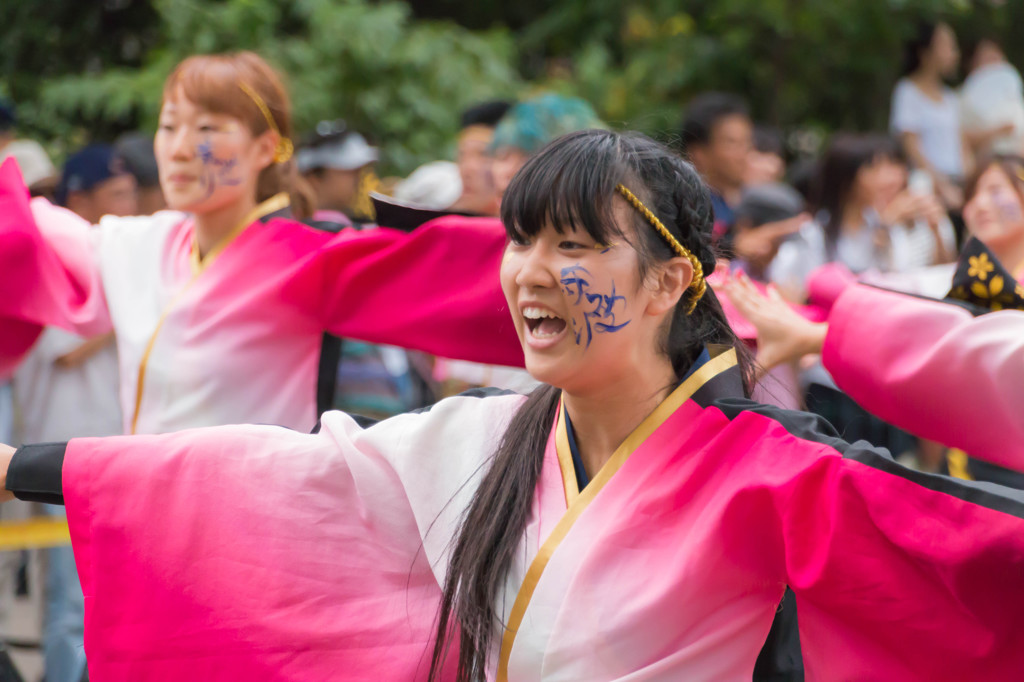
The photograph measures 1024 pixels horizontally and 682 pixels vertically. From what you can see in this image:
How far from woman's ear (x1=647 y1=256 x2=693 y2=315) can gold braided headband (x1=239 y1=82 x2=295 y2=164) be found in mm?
1588

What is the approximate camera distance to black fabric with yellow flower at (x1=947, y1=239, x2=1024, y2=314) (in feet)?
8.04

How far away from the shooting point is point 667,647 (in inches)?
71.2

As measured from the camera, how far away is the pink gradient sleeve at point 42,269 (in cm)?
288

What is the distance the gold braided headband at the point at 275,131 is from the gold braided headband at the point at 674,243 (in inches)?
61.6

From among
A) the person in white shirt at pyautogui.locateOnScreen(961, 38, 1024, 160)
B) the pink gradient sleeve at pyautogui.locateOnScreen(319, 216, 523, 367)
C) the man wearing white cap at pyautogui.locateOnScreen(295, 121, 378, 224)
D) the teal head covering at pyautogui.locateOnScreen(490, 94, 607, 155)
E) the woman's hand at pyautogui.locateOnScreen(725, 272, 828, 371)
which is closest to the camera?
the woman's hand at pyautogui.locateOnScreen(725, 272, 828, 371)

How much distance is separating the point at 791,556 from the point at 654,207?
1.85 feet

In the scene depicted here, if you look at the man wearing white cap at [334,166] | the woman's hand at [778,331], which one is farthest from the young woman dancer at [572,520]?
the man wearing white cap at [334,166]

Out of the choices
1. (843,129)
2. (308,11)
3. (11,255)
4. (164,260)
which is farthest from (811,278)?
(843,129)

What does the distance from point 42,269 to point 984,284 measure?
217cm

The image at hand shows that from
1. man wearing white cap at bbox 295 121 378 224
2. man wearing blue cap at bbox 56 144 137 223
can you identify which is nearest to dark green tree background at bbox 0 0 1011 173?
man wearing white cap at bbox 295 121 378 224

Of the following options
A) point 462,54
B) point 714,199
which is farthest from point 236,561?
point 462,54

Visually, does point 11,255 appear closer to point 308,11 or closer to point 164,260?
point 164,260

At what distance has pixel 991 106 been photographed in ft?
20.7

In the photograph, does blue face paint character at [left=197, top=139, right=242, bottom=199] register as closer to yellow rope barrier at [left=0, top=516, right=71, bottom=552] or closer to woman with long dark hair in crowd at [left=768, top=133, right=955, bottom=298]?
yellow rope barrier at [left=0, top=516, right=71, bottom=552]
